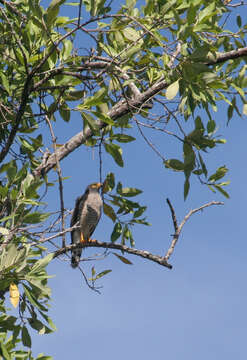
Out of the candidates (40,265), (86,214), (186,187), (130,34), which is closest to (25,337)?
(40,265)

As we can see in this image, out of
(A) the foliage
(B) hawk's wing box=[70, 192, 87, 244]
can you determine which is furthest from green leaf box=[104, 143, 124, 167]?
(B) hawk's wing box=[70, 192, 87, 244]

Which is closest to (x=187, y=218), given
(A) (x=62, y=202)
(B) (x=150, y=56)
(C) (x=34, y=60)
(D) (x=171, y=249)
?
(D) (x=171, y=249)

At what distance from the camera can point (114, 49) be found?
472 cm

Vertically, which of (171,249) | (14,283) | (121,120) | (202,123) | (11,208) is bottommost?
(14,283)

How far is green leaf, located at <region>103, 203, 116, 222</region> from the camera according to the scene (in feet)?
17.5

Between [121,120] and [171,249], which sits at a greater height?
[121,120]

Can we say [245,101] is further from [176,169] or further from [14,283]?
[14,283]

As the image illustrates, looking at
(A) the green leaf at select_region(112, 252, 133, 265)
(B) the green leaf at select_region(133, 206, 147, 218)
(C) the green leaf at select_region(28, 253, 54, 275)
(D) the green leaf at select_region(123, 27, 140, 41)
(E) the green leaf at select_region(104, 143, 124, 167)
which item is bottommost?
(C) the green leaf at select_region(28, 253, 54, 275)

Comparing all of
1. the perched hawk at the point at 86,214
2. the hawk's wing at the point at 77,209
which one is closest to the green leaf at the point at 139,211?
the perched hawk at the point at 86,214

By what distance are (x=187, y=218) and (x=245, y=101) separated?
123 centimetres

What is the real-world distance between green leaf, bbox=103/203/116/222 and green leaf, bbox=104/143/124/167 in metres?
0.56

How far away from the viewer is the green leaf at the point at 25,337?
4.51 meters

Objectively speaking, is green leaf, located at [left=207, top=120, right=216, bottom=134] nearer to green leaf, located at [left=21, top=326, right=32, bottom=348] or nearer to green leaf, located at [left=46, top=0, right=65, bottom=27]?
green leaf, located at [left=46, top=0, right=65, bottom=27]

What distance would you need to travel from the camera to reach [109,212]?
5.36 m
